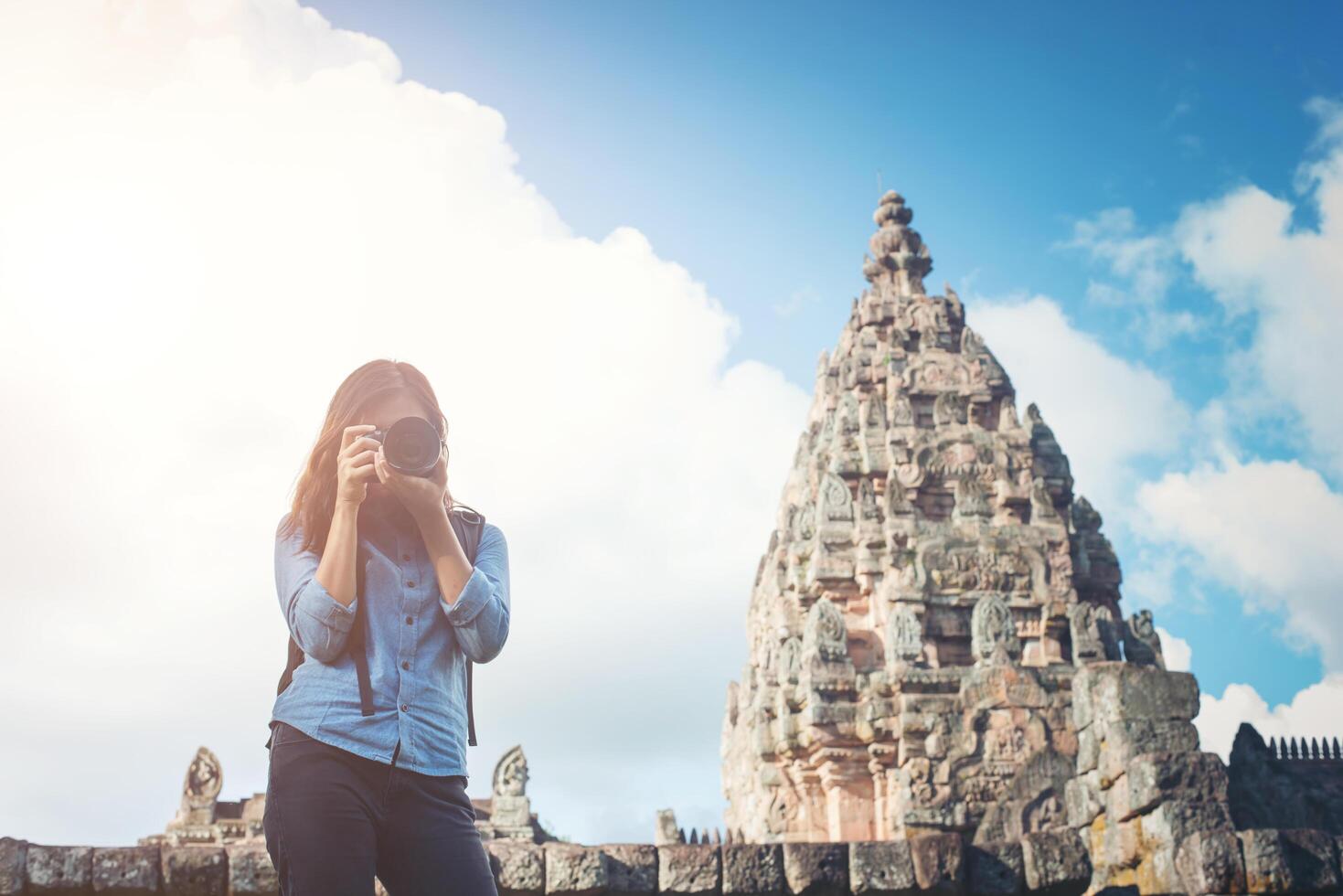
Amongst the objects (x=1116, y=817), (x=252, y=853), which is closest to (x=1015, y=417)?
(x=1116, y=817)

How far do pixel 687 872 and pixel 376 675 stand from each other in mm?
3905

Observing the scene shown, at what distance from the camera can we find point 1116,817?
7.21 m

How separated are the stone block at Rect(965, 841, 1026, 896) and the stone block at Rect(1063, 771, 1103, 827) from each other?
1669 millimetres

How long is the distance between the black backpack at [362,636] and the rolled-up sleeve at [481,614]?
0.10 metres

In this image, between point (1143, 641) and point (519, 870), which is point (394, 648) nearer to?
point (519, 870)

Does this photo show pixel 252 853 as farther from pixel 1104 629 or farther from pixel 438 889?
pixel 1104 629

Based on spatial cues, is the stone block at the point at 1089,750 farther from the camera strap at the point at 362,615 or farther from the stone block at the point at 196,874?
the camera strap at the point at 362,615

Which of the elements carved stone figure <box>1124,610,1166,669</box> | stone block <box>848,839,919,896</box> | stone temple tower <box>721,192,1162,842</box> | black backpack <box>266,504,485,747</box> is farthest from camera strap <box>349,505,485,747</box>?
carved stone figure <box>1124,610,1166,669</box>

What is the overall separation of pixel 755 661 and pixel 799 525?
4.87 meters

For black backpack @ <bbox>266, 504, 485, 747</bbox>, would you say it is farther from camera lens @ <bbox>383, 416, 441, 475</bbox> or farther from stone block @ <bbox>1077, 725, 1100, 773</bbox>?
stone block @ <bbox>1077, 725, 1100, 773</bbox>

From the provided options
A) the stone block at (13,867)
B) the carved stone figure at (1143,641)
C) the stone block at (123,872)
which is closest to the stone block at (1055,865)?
the stone block at (123,872)

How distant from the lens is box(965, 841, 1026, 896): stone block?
6.00 metres

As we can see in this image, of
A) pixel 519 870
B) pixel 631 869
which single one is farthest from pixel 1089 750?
pixel 519 870

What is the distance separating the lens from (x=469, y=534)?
303 cm
